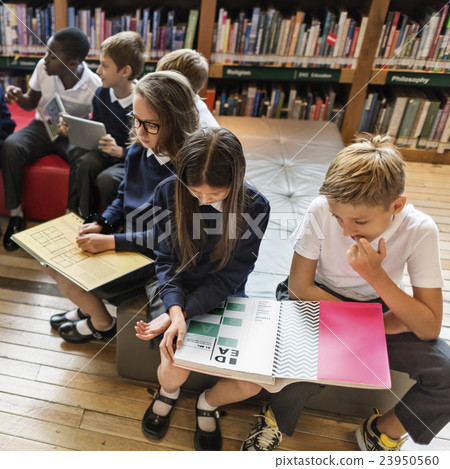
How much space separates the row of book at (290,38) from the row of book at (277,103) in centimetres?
21

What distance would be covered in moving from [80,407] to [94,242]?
1.77ft

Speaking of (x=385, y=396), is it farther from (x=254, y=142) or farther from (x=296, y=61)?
(x=296, y=61)

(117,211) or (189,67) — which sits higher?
(189,67)

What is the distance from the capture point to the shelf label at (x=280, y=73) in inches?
116

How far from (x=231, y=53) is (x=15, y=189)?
63.4 inches

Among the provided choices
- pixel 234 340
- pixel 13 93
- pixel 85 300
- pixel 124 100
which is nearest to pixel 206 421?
pixel 234 340

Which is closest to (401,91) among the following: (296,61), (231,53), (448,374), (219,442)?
(296,61)

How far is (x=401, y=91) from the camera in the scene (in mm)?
3105

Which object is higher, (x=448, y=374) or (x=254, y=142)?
(x=254, y=142)

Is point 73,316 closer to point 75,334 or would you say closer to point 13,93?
point 75,334

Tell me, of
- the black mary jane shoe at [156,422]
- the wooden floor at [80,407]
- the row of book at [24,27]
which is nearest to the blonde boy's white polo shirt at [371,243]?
the wooden floor at [80,407]

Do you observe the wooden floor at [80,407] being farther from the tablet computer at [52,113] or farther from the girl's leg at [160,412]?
→ the tablet computer at [52,113]

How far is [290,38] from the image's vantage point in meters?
2.88

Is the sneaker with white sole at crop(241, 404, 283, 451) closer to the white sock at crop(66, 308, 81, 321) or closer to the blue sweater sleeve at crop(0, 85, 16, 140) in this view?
the white sock at crop(66, 308, 81, 321)
